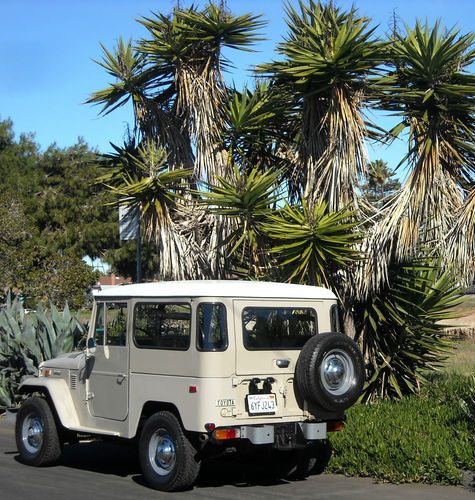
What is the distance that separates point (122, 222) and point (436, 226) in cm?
552

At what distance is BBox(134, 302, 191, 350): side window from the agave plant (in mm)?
5328

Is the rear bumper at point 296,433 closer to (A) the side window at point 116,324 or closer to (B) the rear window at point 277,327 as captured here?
(B) the rear window at point 277,327

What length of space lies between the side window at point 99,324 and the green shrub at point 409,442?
2917 millimetres

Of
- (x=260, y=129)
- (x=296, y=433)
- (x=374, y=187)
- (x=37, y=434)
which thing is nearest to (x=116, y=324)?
(x=37, y=434)

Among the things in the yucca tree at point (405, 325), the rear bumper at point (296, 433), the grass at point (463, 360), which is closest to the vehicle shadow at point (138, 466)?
the rear bumper at point (296, 433)

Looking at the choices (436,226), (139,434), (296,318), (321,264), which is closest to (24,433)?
(139,434)

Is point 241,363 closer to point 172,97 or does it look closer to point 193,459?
point 193,459

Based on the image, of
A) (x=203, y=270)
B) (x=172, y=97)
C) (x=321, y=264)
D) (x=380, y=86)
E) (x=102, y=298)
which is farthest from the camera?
(x=172, y=97)

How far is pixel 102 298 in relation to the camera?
9703 millimetres

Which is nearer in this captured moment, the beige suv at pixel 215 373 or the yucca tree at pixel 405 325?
the beige suv at pixel 215 373

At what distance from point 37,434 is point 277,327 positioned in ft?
10.9

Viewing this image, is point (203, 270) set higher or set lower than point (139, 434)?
higher

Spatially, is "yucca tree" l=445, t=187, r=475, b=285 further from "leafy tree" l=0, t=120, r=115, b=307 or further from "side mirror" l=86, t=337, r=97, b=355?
"leafy tree" l=0, t=120, r=115, b=307

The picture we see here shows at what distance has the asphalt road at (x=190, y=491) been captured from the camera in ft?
27.6
